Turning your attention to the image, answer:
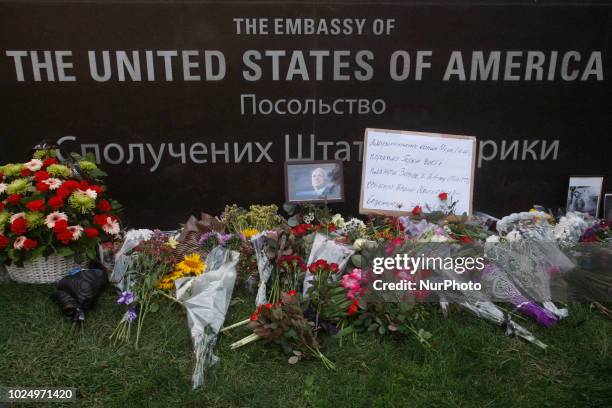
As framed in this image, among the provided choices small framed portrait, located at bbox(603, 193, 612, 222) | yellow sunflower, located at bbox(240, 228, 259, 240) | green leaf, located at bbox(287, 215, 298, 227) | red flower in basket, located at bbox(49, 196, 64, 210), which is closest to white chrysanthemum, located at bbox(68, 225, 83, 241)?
red flower in basket, located at bbox(49, 196, 64, 210)

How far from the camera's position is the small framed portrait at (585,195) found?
145 inches

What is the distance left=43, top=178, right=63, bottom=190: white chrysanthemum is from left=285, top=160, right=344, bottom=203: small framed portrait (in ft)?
4.52

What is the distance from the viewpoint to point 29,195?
2945 millimetres

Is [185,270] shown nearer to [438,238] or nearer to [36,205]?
[36,205]

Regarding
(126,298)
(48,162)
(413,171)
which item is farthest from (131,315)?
(413,171)

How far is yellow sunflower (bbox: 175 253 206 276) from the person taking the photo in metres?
2.83

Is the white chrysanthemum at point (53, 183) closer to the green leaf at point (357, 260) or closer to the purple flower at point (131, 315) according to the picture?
the purple flower at point (131, 315)

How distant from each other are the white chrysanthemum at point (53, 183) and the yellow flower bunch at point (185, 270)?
0.80 m

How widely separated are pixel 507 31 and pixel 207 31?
1.91m

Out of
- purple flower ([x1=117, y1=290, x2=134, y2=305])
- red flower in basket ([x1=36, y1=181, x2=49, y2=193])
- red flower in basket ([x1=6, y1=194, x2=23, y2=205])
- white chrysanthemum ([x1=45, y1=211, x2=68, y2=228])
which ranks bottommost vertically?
purple flower ([x1=117, y1=290, x2=134, y2=305])

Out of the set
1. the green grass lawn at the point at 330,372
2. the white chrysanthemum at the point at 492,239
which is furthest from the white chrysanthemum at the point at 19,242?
the white chrysanthemum at the point at 492,239

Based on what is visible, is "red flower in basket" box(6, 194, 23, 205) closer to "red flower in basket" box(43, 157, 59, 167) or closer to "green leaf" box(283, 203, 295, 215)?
"red flower in basket" box(43, 157, 59, 167)

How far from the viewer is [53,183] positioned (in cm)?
290

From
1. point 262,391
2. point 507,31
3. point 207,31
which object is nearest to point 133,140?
point 207,31
